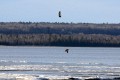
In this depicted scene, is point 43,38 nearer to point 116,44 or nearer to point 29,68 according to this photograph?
point 116,44

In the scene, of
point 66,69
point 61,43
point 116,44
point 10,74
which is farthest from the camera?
point 116,44

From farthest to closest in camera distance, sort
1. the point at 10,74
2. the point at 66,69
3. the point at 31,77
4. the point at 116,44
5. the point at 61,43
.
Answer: the point at 116,44
the point at 61,43
the point at 66,69
the point at 10,74
the point at 31,77

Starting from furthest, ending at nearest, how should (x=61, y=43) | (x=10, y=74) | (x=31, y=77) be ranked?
(x=61, y=43)
(x=10, y=74)
(x=31, y=77)

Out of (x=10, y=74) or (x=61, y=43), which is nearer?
(x=10, y=74)

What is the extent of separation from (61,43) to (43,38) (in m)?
15.3

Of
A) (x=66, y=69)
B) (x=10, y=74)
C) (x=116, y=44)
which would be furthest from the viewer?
(x=116, y=44)

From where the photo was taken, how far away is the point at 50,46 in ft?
452

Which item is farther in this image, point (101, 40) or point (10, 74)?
point (101, 40)

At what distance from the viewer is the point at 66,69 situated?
54812 mm

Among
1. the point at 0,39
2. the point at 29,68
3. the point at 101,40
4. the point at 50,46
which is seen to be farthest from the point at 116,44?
the point at 29,68

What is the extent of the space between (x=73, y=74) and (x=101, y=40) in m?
91.5

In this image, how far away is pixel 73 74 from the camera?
49750mm

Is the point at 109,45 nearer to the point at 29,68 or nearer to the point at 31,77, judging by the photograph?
the point at 29,68

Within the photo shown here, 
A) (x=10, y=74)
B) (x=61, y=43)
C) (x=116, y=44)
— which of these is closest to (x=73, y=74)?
(x=10, y=74)
